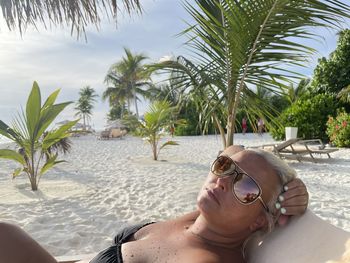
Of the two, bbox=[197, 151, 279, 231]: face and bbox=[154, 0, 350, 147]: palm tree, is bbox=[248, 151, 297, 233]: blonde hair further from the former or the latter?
bbox=[154, 0, 350, 147]: palm tree

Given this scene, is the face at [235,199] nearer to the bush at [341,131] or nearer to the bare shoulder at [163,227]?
the bare shoulder at [163,227]

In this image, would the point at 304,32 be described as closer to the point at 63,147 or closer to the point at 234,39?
the point at 234,39

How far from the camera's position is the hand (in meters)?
1.17

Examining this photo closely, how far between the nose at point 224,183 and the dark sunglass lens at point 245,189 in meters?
0.03

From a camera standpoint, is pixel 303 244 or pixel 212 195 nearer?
pixel 303 244

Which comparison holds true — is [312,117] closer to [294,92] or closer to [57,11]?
[294,92]

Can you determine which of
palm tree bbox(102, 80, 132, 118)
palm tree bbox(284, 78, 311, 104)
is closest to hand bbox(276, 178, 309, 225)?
palm tree bbox(284, 78, 311, 104)

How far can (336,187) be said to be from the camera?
538 centimetres

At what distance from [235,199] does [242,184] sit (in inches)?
2.3

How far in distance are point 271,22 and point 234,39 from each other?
38 cm

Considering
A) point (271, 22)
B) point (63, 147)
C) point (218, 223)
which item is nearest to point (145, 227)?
point (218, 223)

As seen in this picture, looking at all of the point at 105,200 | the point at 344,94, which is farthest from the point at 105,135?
the point at 105,200

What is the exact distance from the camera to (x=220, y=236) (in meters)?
1.20

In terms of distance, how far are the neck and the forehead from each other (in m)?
0.20
